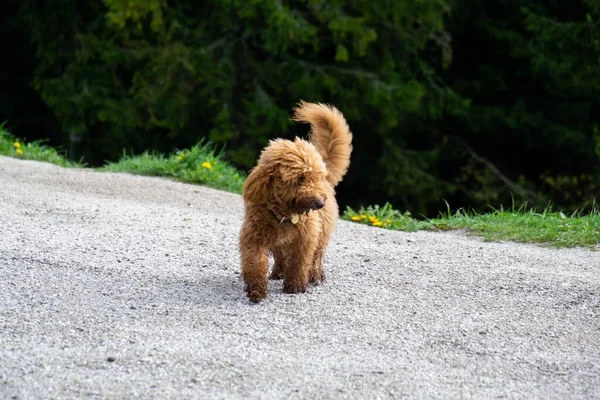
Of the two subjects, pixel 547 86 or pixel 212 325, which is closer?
pixel 212 325

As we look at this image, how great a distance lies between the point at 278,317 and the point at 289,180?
86cm

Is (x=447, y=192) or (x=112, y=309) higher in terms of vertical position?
(x=112, y=309)

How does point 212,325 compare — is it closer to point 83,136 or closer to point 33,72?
point 83,136

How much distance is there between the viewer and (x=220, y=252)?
25.7 ft

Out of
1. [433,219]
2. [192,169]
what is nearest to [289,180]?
[433,219]

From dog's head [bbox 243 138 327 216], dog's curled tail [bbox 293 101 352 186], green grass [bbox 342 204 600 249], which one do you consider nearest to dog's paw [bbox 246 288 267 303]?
dog's head [bbox 243 138 327 216]

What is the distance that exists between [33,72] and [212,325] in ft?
56.9

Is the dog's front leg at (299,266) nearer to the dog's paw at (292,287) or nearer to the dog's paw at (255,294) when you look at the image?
the dog's paw at (292,287)

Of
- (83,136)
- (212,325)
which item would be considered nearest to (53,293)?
(212,325)

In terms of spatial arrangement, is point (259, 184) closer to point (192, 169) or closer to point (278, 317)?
point (278, 317)

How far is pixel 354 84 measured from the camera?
18.8 metres

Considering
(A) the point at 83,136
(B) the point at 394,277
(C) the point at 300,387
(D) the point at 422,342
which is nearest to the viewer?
(C) the point at 300,387

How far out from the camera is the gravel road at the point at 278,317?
4.98m

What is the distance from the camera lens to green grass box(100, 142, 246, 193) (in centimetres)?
1149
